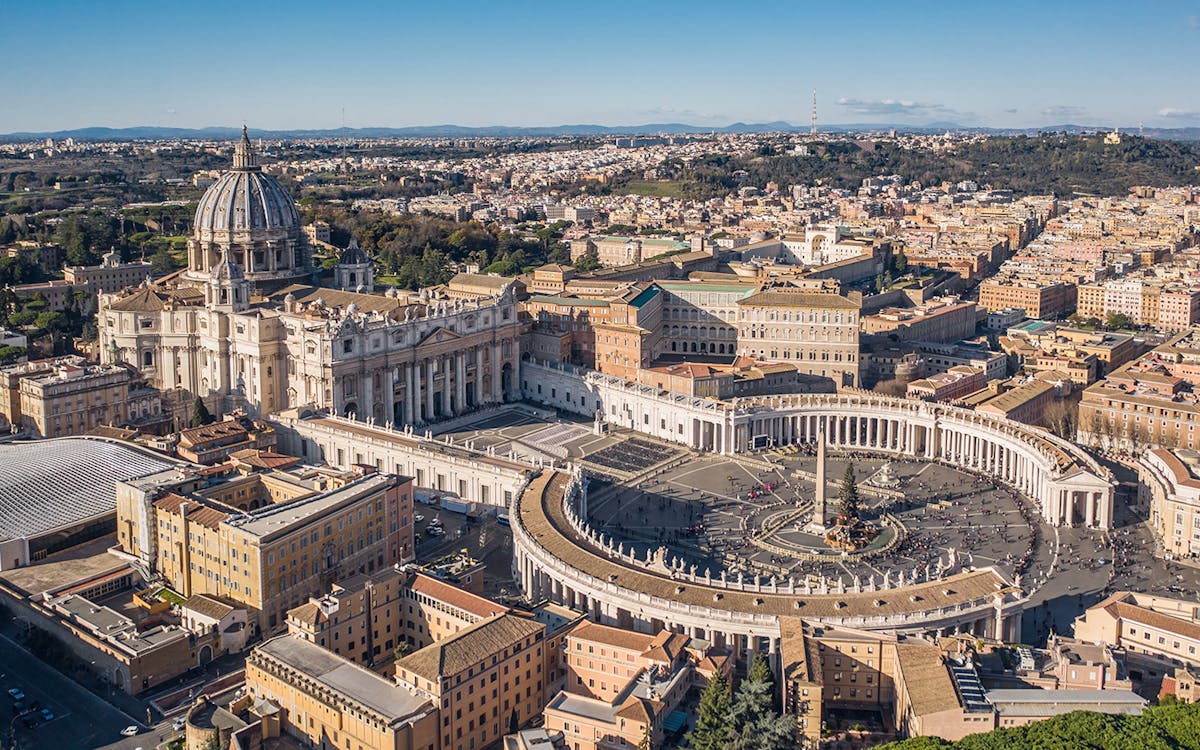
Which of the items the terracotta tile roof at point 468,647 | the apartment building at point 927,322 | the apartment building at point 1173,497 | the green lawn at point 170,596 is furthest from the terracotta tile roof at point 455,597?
the apartment building at point 927,322

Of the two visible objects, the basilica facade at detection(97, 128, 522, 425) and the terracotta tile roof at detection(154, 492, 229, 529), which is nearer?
the terracotta tile roof at detection(154, 492, 229, 529)

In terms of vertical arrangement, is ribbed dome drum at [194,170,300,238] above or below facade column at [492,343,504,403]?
above

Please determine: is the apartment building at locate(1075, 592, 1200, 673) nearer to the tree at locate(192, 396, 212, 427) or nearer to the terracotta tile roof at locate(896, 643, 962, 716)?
the terracotta tile roof at locate(896, 643, 962, 716)

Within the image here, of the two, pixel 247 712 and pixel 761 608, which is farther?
pixel 761 608

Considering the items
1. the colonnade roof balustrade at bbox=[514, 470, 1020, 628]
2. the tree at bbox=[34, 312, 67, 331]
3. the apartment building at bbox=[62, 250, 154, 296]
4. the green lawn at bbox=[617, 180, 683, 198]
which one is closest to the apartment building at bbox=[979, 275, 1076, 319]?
the colonnade roof balustrade at bbox=[514, 470, 1020, 628]

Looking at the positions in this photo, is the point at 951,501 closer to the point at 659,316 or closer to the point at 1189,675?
the point at 1189,675

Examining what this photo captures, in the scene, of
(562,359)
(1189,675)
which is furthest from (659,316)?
(1189,675)
